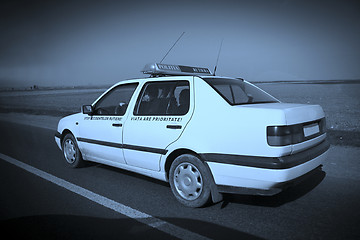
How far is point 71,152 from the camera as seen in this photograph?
203 inches

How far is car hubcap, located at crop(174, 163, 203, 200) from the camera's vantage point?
3.26 metres

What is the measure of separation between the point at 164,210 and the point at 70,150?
2773 mm

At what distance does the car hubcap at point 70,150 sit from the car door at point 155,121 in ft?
5.43

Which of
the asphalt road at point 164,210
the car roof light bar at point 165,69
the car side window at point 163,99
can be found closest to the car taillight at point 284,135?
the asphalt road at point 164,210

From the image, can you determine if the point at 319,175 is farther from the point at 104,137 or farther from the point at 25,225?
the point at 25,225

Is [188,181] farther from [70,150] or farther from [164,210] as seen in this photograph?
[70,150]

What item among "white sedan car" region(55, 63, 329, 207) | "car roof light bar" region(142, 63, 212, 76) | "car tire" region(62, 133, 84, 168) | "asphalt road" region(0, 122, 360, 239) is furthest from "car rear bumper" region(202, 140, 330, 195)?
"car tire" region(62, 133, 84, 168)

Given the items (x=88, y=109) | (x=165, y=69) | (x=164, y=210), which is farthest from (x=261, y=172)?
(x=88, y=109)

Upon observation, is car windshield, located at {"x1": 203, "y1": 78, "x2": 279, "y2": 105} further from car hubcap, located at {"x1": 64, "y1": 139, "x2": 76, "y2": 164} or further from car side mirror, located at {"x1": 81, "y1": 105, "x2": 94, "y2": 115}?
car hubcap, located at {"x1": 64, "y1": 139, "x2": 76, "y2": 164}

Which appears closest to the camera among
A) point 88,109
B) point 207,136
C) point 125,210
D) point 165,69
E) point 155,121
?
point 207,136

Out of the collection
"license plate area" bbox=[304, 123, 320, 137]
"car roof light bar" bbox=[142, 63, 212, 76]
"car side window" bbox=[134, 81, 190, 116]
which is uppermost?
"car roof light bar" bbox=[142, 63, 212, 76]

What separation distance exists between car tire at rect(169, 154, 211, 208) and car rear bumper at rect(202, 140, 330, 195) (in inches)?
6.0

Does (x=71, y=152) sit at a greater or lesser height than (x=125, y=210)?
greater

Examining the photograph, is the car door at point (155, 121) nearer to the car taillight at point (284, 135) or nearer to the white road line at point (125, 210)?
the white road line at point (125, 210)
